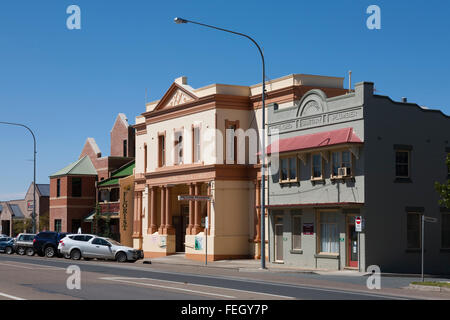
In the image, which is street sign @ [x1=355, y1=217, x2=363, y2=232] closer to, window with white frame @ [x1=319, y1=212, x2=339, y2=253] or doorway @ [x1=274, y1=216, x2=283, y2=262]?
window with white frame @ [x1=319, y1=212, x2=339, y2=253]

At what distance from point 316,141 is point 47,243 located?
68.1 feet

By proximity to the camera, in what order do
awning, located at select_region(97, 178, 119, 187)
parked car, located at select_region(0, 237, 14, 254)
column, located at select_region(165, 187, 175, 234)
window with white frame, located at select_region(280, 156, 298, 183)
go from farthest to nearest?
1. awning, located at select_region(97, 178, 119, 187)
2. parked car, located at select_region(0, 237, 14, 254)
3. column, located at select_region(165, 187, 175, 234)
4. window with white frame, located at select_region(280, 156, 298, 183)

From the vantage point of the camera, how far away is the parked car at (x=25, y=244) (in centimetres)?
4888

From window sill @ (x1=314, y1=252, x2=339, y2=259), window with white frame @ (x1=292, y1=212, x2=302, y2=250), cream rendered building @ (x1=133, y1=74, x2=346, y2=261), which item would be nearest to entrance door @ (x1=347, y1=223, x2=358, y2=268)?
window sill @ (x1=314, y1=252, x2=339, y2=259)

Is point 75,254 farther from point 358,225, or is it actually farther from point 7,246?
point 358,225

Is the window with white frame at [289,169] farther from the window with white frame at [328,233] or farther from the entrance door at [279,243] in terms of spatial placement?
the window with white frame at [328,233]

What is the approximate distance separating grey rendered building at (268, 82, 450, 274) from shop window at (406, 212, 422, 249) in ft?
0.15

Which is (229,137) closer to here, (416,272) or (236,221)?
(236,221)

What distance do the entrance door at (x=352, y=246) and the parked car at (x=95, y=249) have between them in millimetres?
13790

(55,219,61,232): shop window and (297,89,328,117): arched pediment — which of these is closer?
(297,89,328,117): arched pediment

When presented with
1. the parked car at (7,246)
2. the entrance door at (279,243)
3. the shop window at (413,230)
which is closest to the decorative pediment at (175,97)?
the entrance door at (279,243)

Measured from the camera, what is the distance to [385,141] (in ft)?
104

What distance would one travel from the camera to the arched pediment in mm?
33781
